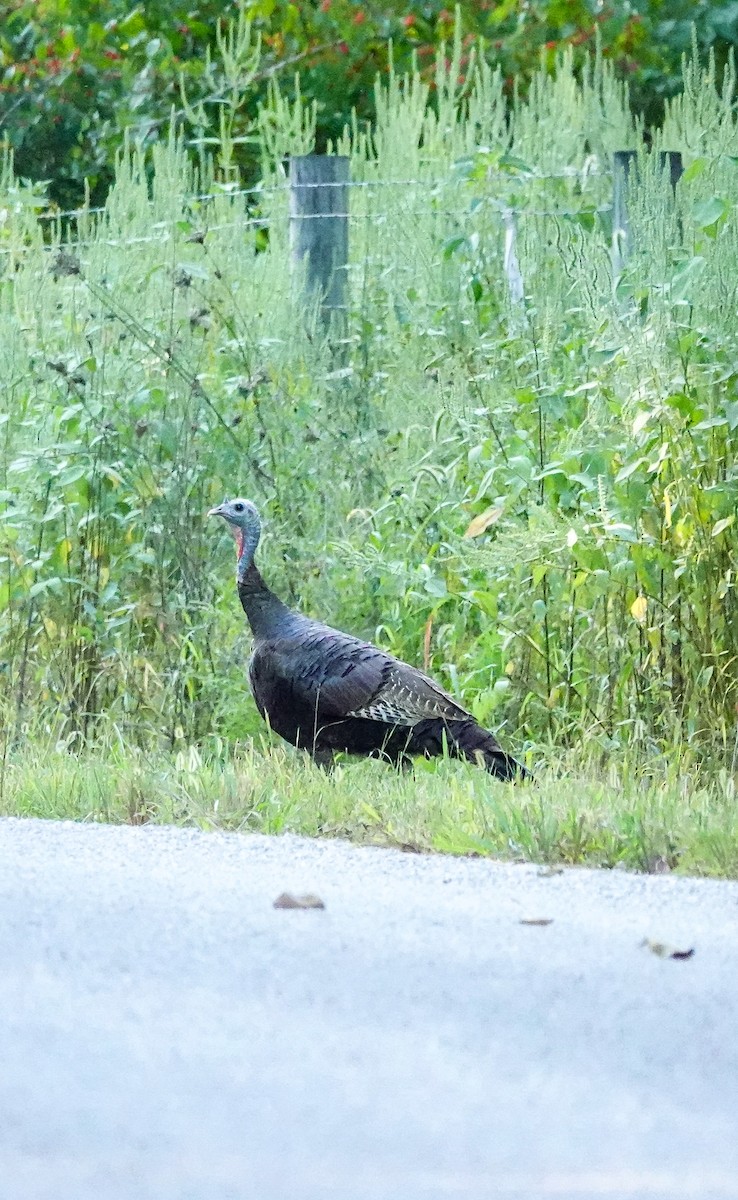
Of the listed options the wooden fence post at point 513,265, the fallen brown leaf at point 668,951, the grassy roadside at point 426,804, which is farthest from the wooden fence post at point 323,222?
the fallen brown leaf at point 668,951

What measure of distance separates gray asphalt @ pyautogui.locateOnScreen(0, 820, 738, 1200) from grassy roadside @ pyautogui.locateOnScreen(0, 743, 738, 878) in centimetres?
20

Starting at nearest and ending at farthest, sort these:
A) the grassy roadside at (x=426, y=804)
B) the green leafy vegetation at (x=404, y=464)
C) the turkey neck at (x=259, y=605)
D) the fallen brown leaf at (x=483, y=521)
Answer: the grassy roadside at (x=426, y=804) → the green leafy vegetation at (x=404, y=464) → the fallen brown leaf at (x=483, y=521) → the turkey neck at (x=259, y=605)

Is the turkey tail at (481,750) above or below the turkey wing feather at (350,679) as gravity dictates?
below

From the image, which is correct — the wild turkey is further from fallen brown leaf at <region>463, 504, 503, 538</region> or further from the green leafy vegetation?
fallen brown leaf at <region>463, 504, 503, 538</region>

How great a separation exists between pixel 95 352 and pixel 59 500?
75cm

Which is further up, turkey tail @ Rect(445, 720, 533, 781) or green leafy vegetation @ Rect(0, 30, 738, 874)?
green leafy vegetation @ Rect(0, 30, 738, 874)

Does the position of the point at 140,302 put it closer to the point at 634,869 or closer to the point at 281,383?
the point at 281,383

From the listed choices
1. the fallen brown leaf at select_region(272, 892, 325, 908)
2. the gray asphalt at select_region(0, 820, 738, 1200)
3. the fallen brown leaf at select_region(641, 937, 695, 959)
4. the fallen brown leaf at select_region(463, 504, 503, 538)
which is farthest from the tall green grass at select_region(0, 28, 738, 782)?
the fallen brown leaf at select_region(641, 937, 695, 959)

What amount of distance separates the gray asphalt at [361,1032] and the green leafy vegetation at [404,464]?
1033 millimetres

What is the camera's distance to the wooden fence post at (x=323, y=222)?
9203mm

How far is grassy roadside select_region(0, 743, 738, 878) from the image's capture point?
5.61 meters

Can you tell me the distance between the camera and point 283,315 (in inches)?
349

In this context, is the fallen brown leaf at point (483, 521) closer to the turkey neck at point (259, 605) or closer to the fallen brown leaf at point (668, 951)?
the turkey neck at point (259, 605)

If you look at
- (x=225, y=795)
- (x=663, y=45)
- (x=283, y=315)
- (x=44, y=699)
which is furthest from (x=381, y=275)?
(x=663, y=45)
